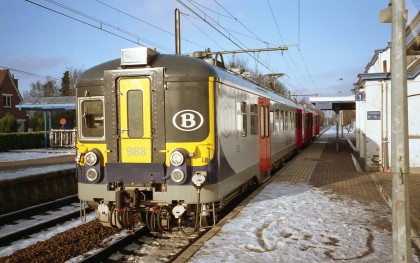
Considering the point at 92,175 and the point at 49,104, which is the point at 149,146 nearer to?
the point at 92,175

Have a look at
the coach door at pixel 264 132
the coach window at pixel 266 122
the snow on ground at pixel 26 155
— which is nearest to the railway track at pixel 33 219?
the coach door at pixel 264 132

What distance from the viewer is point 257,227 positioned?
6984 millimetres

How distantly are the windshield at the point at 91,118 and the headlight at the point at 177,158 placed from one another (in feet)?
4.64

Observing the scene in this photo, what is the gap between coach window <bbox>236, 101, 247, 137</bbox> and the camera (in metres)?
8.37

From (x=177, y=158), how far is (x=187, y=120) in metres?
0.67

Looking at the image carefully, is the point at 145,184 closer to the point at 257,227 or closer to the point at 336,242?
the point at 257,227

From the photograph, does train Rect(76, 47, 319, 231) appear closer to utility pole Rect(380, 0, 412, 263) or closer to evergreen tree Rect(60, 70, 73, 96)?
utility pole Rect(380, 0, 412, 263)

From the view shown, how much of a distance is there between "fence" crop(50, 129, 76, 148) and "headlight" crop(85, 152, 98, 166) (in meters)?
24.8

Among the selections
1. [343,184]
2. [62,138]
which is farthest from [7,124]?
[343,184]

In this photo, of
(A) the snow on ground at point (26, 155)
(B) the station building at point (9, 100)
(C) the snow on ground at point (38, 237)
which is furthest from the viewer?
(B) the station building at point (9, 100)

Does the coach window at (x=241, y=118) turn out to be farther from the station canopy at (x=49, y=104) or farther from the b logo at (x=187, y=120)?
the station canopy at (x=49, y=104)

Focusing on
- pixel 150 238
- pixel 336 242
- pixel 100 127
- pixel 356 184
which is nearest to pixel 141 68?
pixel 100 127

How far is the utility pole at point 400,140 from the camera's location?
154 inches

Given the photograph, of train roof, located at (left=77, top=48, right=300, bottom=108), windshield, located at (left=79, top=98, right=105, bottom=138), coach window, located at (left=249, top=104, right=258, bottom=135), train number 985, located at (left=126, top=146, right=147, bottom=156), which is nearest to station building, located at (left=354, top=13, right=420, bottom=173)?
coach window, located at (left=249, top=104, right=258, bottom=135)
